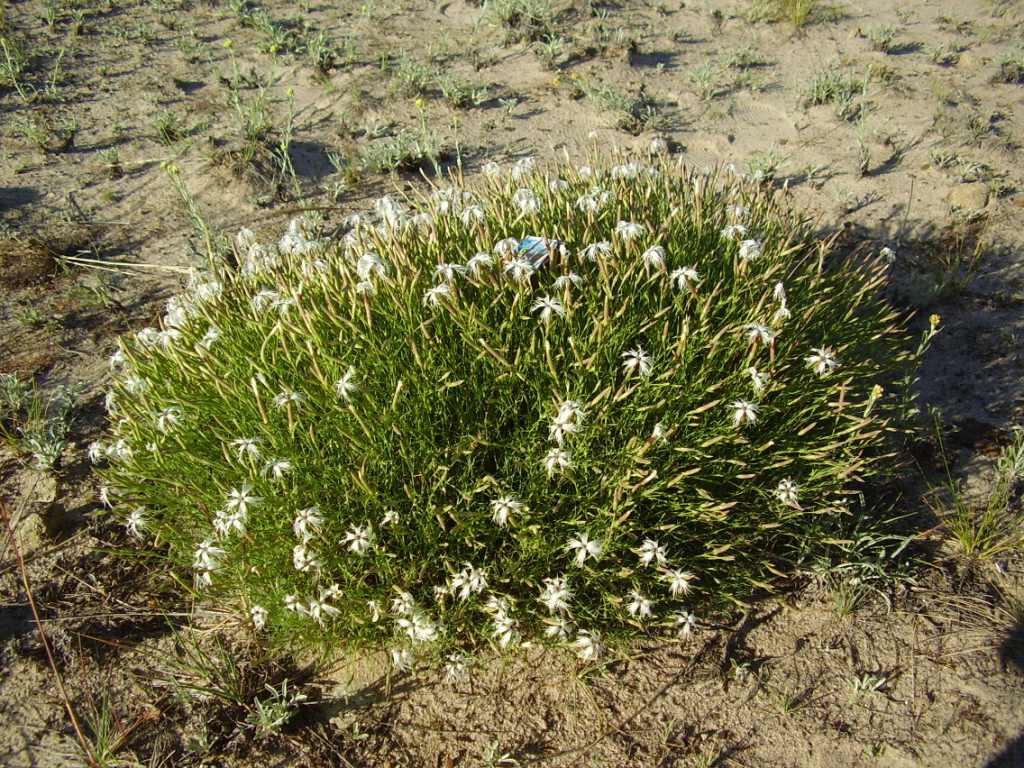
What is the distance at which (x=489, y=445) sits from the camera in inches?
111

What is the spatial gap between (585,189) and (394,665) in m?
2.85

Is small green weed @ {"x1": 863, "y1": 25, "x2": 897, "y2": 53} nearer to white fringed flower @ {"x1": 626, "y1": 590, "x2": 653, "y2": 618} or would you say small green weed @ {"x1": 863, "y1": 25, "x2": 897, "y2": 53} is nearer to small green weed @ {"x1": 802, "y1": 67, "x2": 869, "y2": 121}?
small green weed @ {"x1": 802, "y1": 67, "x2": 869, "y2": 121}

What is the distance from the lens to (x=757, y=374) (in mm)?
2842

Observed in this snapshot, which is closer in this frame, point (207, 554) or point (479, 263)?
point (207, 554)

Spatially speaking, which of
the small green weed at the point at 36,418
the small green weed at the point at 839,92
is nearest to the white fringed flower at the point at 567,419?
the small green weed at the point at 36,418

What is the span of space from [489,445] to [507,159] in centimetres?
440

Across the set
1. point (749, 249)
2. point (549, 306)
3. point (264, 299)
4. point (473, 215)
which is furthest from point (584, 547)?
point (264, 299)

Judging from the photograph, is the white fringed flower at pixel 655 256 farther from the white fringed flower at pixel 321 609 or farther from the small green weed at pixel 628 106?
the small green weed at pixel 628 106

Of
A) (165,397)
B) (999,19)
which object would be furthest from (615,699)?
(999,19)

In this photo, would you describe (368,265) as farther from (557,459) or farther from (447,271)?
(557,459)

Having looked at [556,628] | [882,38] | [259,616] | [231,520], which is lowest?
[259,616]

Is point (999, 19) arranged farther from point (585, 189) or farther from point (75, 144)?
point (75, 144)

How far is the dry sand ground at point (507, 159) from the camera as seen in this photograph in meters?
2.73

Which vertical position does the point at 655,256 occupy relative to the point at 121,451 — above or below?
above
